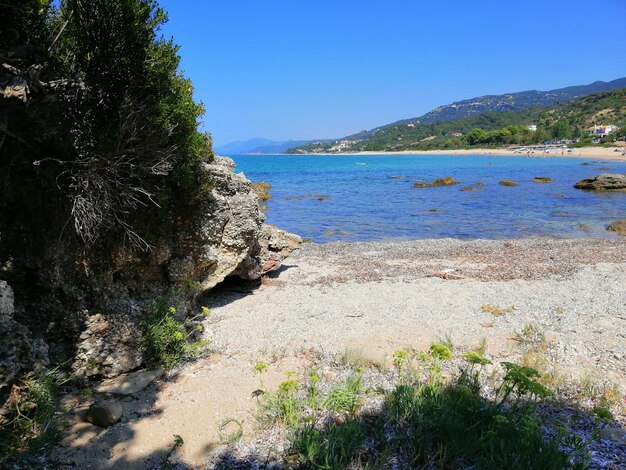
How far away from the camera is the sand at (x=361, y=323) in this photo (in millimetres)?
5242

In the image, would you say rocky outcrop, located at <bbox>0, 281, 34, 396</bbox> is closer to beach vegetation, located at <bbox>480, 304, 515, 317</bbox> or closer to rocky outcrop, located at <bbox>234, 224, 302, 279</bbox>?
rocky outcrop, located at <bbox>234, 224, 302, 279</bbox>

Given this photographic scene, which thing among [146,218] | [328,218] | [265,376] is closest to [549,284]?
[265,376]

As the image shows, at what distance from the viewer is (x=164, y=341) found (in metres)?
6.97

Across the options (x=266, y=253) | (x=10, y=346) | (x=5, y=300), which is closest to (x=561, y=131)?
(x=266, y=253)

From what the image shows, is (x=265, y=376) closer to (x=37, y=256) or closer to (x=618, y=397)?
(x=37, y=256)

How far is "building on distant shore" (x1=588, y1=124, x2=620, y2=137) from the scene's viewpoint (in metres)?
125

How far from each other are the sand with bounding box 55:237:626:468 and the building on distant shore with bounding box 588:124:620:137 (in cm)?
13660

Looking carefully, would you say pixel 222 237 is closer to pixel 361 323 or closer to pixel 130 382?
pixel 361 323

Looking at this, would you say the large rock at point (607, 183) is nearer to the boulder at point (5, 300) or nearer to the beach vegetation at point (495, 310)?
the beach vegetation at point (495, 310)

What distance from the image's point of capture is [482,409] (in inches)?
197

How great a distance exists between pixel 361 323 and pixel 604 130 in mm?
154683

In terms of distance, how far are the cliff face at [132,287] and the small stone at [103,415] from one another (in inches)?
36.7

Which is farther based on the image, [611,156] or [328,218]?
[611,156]

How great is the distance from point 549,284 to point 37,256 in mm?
12088
